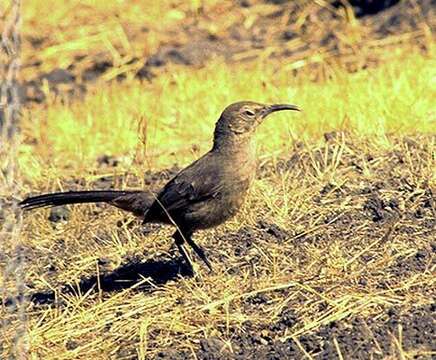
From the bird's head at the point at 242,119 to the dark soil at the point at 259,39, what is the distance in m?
5.02

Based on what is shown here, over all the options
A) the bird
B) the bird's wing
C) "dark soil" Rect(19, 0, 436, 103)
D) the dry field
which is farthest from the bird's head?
"dark soil" Rect(19, 0, 436, 103)

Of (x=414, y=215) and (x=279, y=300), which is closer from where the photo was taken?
(x=279, y=300)

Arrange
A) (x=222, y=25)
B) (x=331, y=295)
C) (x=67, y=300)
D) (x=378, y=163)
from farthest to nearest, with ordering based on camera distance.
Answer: (x=222, y=25) → (x=378, y=163) → (x=67, y=300) → (x=331, y=295)

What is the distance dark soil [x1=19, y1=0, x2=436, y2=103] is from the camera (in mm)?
12102

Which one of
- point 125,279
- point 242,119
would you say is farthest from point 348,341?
point 242,119

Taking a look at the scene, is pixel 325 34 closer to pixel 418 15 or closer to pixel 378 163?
pixel 418 15

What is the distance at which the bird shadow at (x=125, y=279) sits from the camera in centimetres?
622

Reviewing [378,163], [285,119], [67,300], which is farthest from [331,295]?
[285,119]

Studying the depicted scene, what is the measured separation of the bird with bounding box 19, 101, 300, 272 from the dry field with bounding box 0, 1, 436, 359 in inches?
10.8

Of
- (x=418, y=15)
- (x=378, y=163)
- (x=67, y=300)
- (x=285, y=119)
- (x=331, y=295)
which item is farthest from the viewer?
(x=418, y=15)

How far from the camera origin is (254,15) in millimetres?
13531

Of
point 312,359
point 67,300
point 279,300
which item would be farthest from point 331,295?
point 67,300

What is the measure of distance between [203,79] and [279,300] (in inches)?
226

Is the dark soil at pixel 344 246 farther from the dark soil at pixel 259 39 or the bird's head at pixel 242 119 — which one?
the dark soil at pixel 259 39
